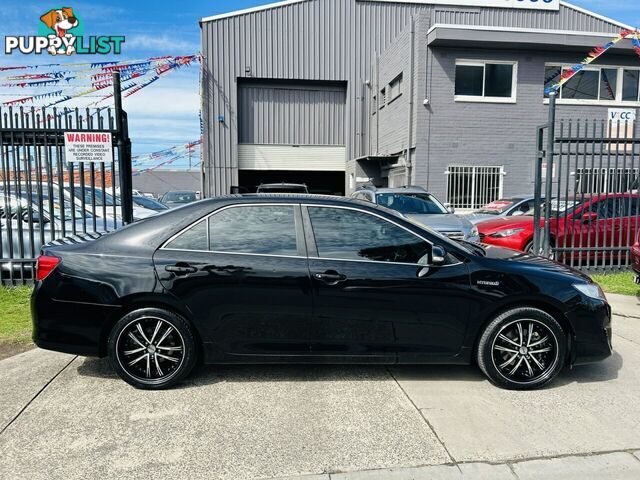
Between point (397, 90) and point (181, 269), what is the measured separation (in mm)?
16326

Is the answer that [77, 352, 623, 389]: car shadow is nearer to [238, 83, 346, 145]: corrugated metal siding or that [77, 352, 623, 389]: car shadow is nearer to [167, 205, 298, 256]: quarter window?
[167, 205, 298, 256]: quarter window

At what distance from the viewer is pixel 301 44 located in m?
22.5

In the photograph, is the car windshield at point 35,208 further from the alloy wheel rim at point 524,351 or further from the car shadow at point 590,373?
the car shadow at point 590,373

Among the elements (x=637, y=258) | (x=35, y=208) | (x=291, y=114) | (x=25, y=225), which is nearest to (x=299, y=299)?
(x=637, y=258)

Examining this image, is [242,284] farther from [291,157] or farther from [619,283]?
[291,157]

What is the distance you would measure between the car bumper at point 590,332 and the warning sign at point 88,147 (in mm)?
6162

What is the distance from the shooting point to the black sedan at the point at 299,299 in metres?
3.79

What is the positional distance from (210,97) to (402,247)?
20.3m

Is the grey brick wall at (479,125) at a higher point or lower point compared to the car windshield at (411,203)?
higher

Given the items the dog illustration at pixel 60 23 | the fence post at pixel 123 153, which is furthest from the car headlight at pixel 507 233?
the dog illustration at pixel 60 23

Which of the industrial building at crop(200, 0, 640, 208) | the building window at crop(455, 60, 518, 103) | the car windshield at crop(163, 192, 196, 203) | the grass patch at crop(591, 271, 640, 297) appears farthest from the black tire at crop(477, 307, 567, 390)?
the car windshield at crop(163, 192, 196, 203)

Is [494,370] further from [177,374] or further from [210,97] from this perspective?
[210,97]

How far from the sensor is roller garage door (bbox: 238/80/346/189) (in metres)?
23.3

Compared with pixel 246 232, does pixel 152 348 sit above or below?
below
